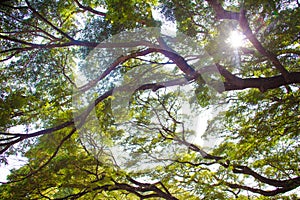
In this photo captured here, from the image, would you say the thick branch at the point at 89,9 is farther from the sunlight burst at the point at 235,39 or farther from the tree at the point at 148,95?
the sunlight burst at the point at 235,39

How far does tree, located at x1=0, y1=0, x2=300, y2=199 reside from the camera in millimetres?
3322

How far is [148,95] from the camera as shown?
17.5 ft

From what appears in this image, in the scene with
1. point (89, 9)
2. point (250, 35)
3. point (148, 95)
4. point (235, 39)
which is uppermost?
point (89, 9)

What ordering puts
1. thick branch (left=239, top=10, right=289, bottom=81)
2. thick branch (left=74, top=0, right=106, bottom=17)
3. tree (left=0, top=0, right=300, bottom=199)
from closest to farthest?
Answer: thick branch (left=239, top=10, right=289, bottom=81)
tree (left=0, top=0, right=300, bottom=199)
thick branch (left=74, top=0, right=106, bottom=17)

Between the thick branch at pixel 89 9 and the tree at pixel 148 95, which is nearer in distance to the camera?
the tree at pixel 148 95

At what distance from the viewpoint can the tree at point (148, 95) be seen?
3.32 m

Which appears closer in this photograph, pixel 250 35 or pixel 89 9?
pixel 250 35

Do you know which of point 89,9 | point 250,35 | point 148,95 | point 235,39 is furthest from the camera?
point 148,95

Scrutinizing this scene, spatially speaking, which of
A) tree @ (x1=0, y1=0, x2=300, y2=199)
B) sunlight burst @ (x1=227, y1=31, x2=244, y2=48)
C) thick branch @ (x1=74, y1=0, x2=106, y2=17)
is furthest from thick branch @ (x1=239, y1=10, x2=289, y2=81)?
thick branch @ (x1=74, y1=0, x2=106, y2=17)

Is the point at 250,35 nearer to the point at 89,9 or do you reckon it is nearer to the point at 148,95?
the point at 89,9

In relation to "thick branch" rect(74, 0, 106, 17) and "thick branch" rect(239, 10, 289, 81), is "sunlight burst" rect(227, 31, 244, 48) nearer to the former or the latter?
"thick branch" rect(239, 10, 289, 81)

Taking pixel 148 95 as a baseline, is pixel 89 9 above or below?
above

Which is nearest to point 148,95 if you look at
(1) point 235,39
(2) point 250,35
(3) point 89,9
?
(3) point 89,9

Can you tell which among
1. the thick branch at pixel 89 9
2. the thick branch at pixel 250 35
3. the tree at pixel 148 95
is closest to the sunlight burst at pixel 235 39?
the tree at pixel 148 95
